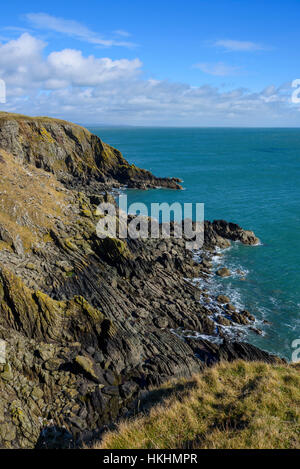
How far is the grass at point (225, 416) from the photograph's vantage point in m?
9.58

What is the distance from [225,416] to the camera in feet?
36.7

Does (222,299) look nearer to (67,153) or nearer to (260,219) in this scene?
(260,219)

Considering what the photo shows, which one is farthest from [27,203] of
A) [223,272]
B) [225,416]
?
[225,416]

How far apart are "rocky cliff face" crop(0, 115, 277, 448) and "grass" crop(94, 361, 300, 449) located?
7.17 metres

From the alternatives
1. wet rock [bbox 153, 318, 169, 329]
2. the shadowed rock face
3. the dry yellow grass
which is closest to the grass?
wet rock [bbox 153, 318, 169, 329]

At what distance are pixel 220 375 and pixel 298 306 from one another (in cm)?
2214

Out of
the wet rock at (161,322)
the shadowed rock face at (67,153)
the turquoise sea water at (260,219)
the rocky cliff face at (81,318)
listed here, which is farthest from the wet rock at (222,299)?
the shadowed rock face at (67,153)

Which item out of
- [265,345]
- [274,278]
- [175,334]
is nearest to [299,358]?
[265,345]

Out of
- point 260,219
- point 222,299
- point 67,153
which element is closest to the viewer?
point 222,299

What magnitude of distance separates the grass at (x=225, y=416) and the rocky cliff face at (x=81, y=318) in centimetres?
717

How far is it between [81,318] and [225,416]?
48.9 ft

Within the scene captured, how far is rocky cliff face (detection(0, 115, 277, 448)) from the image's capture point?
58.8ft

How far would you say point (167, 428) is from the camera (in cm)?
1078

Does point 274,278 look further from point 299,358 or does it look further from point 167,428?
point 167,428
